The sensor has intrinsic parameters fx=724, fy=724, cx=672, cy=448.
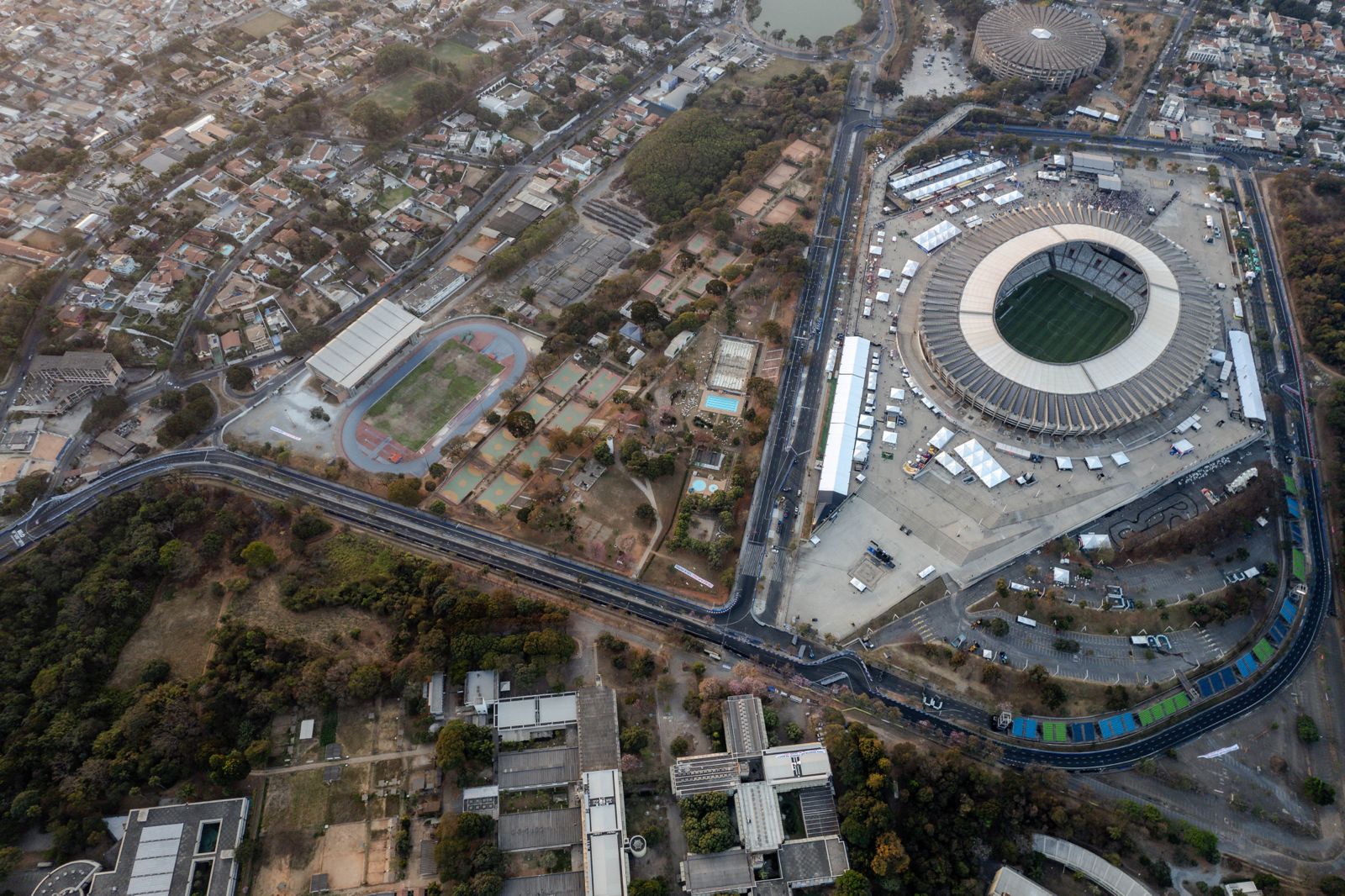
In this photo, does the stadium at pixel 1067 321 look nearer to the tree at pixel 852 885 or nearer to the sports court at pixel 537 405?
the sports court at pixel 537 405

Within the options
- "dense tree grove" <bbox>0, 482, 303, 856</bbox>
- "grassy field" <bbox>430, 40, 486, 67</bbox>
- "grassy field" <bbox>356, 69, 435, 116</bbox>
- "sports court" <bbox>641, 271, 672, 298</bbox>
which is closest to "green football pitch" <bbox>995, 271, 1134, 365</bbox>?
"sports court" <bbox>641, 271, 672, 298</bbox>

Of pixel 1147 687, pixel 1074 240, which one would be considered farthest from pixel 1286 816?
pixel 1074 240

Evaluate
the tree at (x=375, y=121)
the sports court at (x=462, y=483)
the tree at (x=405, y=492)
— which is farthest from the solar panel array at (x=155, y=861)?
the tree at (x=375, y=121)

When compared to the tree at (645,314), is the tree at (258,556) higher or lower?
lower

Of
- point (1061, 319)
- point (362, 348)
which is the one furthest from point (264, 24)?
point (1061, 319)

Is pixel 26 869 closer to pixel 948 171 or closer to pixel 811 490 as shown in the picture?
pixel 811 490
